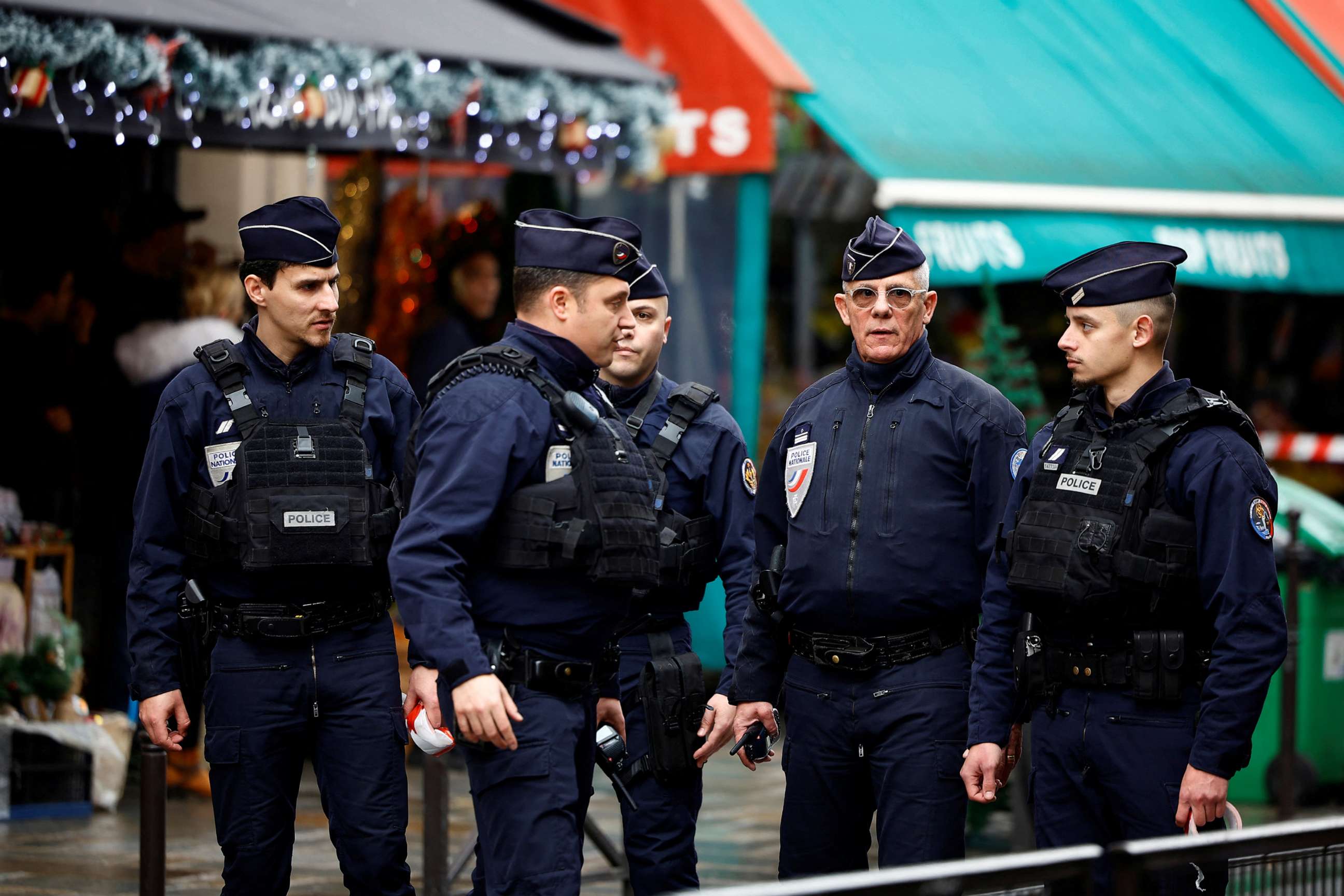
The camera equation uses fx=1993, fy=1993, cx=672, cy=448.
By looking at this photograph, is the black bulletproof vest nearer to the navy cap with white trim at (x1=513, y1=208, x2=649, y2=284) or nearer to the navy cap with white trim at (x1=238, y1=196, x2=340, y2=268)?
the navy cap with white trim at (x1=513, y1=208, x2=649, y2=284)

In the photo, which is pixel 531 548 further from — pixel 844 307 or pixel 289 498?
pixel 844 307

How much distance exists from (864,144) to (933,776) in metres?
5.94

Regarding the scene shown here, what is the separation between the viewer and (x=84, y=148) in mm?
10750

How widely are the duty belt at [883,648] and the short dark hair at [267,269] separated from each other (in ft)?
6.19

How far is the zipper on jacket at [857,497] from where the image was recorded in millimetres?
5539

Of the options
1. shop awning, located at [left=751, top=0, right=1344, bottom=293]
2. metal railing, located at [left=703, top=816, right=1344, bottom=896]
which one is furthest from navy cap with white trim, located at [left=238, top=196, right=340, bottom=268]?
shop awning, located at [left=751, top=0, right=1344, bottom=293]

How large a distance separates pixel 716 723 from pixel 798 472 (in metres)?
0.78

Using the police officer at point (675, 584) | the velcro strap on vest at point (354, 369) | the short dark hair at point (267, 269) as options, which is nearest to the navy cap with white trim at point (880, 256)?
the police officer at point (675, 584)

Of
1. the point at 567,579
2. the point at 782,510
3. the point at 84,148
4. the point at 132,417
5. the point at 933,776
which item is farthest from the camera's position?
the point at 84,148

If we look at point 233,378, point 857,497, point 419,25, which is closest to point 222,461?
point 233,378

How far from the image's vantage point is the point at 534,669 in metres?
4.80

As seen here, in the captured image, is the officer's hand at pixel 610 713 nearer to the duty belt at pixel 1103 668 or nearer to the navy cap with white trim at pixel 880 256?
the duty belt at pixel 1103 668

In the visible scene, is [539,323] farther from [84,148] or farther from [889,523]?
[84,148]

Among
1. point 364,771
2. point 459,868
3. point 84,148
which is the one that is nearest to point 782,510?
point 364,771
